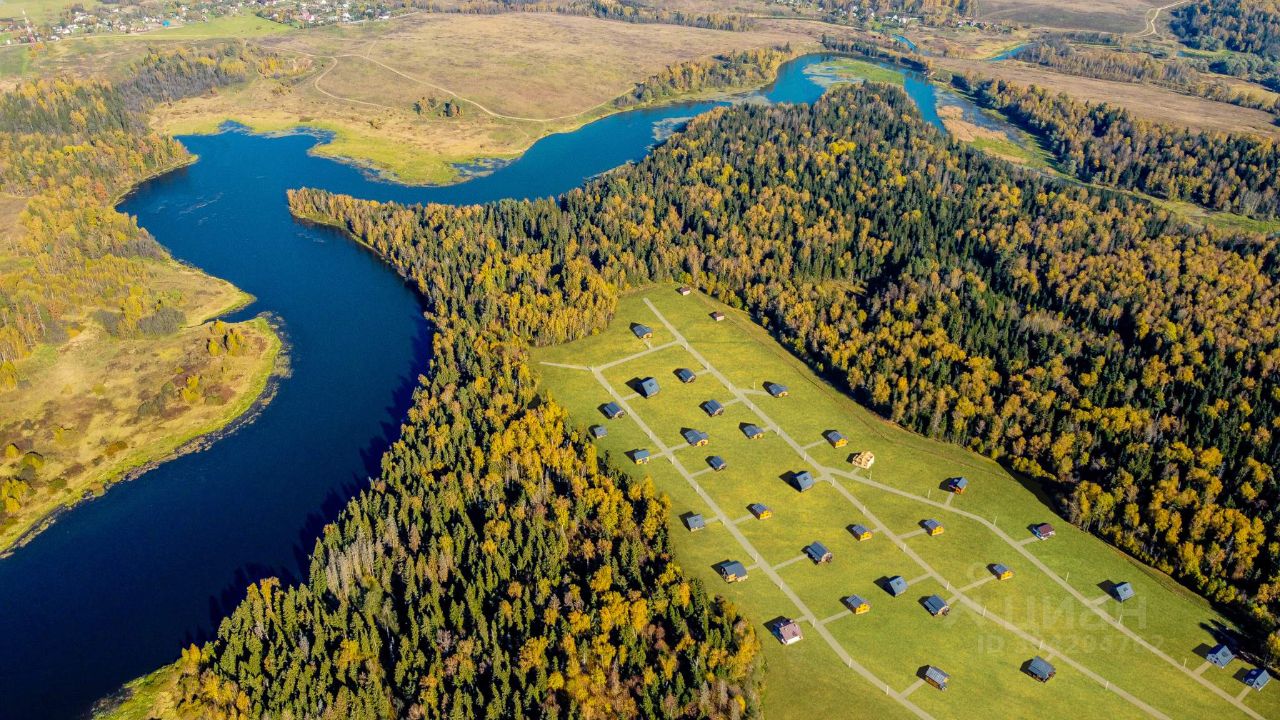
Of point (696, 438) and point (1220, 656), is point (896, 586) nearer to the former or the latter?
point (1220, 656)

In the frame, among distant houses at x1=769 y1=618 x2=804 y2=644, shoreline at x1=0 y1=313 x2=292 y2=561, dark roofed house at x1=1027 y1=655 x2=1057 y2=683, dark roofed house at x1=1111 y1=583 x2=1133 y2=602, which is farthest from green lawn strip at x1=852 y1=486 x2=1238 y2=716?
shoreline at x1=0 y1=313 x2=292 y2=561

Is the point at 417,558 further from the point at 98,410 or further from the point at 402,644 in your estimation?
the point at 98,410

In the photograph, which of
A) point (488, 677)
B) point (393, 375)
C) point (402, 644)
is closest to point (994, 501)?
point (488, 677)

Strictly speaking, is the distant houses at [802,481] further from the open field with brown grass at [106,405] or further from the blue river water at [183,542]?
the open field with brown grass at [106,405]

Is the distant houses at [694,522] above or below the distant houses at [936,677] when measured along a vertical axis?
above

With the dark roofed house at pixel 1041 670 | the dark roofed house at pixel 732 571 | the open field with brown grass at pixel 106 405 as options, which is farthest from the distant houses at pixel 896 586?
the open field with brown grass at pixel 106 405

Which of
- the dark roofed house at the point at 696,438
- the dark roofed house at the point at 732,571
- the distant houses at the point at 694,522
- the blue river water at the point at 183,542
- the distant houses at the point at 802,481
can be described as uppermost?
the dark roofed house at the point at 696,438
